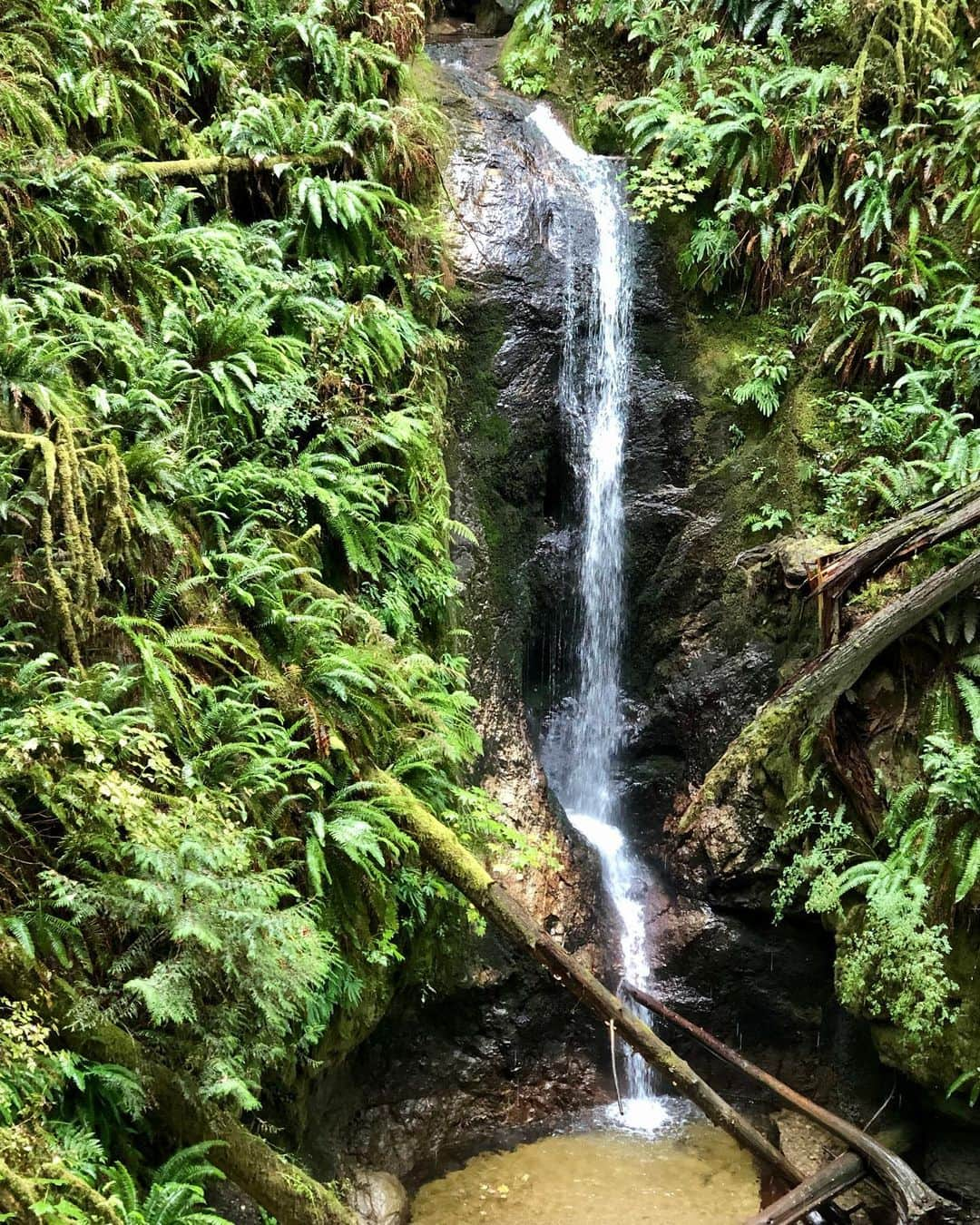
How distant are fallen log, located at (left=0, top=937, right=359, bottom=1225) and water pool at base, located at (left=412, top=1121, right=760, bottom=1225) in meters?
2.41

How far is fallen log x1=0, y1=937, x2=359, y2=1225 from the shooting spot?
3510mm

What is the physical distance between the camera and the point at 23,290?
18.1 ft

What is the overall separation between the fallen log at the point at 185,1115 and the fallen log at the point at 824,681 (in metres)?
4.43

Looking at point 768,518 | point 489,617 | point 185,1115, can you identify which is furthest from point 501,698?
point 185,1115

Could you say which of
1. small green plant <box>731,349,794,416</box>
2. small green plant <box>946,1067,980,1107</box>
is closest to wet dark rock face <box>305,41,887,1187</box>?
small green plant <box>731,349,794,416</box>

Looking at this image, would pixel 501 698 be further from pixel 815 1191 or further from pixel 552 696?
pixel 815 1191

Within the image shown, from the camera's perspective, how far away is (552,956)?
494 centimetres

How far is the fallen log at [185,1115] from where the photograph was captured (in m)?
3.51

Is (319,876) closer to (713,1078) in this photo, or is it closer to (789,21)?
(713,1078)

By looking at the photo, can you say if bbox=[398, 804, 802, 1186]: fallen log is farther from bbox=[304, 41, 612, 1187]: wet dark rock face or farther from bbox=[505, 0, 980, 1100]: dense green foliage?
bbox=[505, 0, 980, 1100]: dense green foliage

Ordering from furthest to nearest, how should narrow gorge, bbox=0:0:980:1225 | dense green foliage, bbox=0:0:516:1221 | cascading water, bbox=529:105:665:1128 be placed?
cascading water, bbox=529:105:665:1128 → narrow gorge, bbox=0:0:980:1225 → dense green foliage, bbox=0:0:516:1221

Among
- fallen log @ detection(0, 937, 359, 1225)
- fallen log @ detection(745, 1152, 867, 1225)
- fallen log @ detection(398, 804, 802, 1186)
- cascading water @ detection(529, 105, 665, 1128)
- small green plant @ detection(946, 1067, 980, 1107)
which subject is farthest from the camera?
cascading water @ detection(529, 105, 665, 1128)

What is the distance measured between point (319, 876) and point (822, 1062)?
5050 millimetres

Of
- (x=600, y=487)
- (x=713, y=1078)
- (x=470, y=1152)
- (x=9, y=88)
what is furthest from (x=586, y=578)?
(x=9, y=88)
